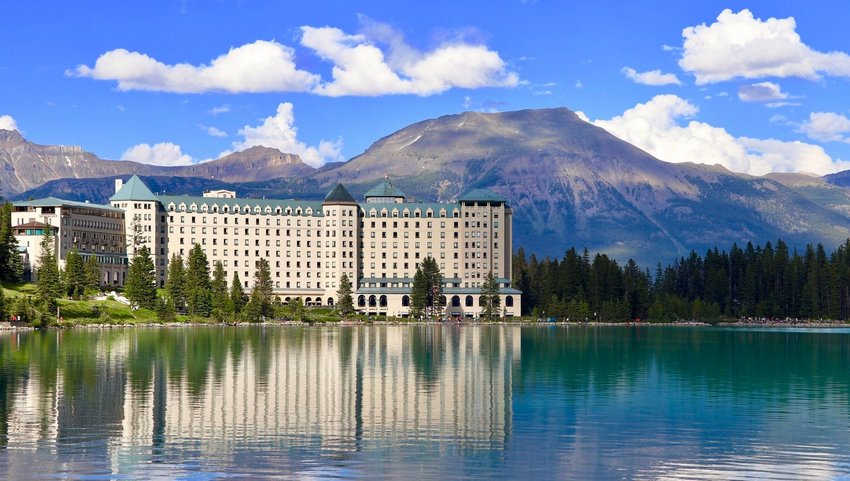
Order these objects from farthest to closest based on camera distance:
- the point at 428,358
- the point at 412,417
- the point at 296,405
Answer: the point at 428,358 → the point at 296,405 → the point at 412,417

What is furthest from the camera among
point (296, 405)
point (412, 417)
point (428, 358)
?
point (428, 358)

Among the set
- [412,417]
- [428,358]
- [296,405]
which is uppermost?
[428,358]

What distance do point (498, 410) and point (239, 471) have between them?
2613 cm

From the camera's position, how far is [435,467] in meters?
49.5

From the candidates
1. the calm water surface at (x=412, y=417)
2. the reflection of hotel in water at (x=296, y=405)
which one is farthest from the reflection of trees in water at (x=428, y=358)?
the calm water surface at (x=412, y=417)

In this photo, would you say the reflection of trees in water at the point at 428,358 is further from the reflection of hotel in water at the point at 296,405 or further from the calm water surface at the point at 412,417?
the calm water surface at the point at 412,417

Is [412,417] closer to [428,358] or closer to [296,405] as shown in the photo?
[296,405]

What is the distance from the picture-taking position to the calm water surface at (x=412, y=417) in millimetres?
49969

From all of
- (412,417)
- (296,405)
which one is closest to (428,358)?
(296,405)

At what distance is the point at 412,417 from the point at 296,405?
8.96 meters

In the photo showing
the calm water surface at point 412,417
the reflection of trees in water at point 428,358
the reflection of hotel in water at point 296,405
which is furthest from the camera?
the reflection of trees in water at point 428,358

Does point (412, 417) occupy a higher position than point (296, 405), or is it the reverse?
point (296, 405)

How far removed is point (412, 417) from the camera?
66.4m

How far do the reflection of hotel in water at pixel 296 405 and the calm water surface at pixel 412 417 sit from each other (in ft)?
0.55
